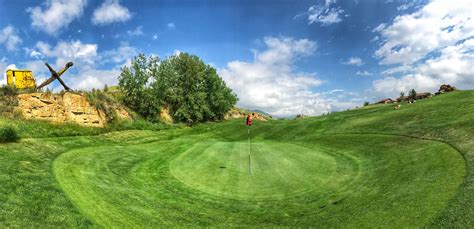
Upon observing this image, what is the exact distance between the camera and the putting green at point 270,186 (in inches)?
450

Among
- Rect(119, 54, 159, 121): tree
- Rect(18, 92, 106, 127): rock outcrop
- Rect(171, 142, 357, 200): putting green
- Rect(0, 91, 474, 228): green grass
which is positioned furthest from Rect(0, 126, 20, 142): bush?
Rect(119, 54, 159, 121): tree

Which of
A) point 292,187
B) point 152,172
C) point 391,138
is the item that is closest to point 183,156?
point 152,172

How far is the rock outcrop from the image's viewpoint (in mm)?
30000

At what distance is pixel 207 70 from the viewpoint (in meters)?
74.2

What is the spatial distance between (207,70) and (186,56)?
319 inches

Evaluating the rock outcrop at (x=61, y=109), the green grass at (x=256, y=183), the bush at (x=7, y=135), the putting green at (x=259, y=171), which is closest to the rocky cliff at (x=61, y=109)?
the rock outcrop at (x=61, y=109)

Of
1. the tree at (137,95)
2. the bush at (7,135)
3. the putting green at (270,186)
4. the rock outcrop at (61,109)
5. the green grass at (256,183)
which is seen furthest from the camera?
the tree at (137,95)

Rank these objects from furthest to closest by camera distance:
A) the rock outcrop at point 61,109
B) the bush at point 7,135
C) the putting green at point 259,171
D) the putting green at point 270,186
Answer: the rock outcrop at point 61,109 → the bush at point 7,135 → the putting green at point 259,171 → the putting green at point 270,186

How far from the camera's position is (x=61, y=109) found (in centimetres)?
3291

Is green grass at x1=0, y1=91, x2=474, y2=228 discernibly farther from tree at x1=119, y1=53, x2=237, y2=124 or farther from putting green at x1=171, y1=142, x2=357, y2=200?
tree at x1=119, y1=53, x2=237, y2=124

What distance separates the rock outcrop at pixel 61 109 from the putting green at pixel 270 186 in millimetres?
12253

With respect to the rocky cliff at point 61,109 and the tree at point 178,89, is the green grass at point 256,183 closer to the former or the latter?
the rocky cliff at point 61,109

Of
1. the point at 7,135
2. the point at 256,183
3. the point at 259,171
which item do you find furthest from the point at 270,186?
the point at 7,135

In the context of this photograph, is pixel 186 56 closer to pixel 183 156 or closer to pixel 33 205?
pixel 183 156
